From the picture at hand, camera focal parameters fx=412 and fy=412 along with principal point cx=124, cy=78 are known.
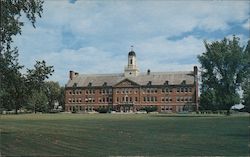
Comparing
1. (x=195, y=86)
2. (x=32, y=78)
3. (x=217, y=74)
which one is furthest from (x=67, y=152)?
(x=195, y=86)

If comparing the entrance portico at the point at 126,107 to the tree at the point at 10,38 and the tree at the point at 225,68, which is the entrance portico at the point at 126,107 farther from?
the tree at the point at 10,38

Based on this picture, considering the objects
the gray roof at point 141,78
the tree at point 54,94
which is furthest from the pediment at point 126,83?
the tree at point 54,94

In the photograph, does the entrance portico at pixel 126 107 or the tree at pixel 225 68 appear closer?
the tree at pixel 225 68

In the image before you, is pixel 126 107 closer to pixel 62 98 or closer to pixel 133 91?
pixel 133 91

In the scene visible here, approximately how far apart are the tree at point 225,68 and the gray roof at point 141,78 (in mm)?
45804

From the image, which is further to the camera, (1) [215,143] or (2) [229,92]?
(2) [229,92]

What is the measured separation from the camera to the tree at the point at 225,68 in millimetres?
59178

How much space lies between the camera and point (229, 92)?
198 feet

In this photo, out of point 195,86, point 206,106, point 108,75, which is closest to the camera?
point 206,106

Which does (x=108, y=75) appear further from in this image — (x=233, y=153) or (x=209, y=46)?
(x=233, y=153)

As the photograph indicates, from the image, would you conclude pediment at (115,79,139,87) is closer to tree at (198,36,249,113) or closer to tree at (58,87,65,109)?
tree at (58,87,65,109)

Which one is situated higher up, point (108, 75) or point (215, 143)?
point (108, 75)

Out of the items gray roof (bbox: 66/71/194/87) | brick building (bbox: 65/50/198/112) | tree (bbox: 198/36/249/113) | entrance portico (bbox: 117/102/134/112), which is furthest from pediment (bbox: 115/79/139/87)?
tree (bbox: 198/36/249/113)

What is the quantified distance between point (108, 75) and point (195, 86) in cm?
2754
